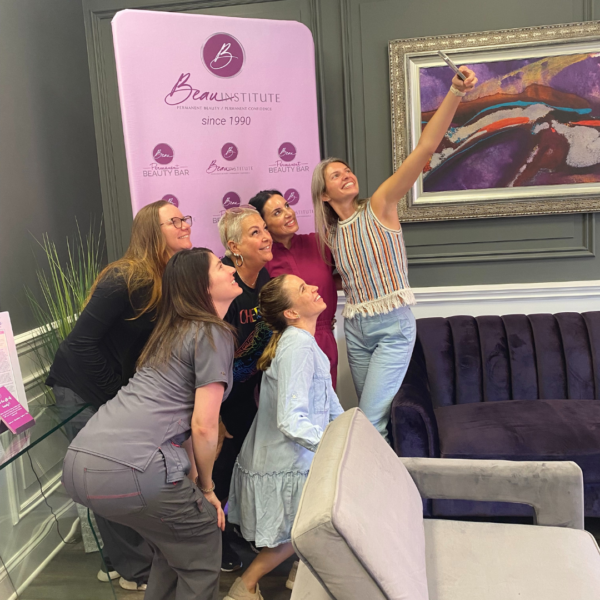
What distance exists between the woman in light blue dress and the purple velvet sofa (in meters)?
0.57

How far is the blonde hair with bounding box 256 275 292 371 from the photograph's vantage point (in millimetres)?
1909

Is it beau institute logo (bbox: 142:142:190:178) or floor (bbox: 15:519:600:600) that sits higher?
beau institute logo (bbox: 142:142:190:178)

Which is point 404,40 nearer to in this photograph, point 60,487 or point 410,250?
point 410,250

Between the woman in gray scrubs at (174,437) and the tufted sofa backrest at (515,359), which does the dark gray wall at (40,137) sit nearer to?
the woman in gray scrubs at (174,437)

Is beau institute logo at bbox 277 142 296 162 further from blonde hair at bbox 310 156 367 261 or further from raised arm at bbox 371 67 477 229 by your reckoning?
raised arm at bbox 371 67 477 229

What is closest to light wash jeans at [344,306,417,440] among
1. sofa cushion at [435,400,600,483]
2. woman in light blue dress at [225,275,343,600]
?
sofa cushion at [435,400,600,483]

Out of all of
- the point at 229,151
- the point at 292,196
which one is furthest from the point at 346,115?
the point at 229,151

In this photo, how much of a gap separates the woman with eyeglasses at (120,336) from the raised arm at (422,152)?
0.77 meters

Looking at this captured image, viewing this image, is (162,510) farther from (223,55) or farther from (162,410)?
(223,55)

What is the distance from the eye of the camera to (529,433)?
7.59ft

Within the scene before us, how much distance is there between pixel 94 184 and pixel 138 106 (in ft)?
2.69

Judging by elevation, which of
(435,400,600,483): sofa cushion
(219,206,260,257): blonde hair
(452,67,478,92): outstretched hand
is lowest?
(435,400,600,483): sofa cushion

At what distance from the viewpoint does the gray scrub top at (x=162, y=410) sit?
4.99ft

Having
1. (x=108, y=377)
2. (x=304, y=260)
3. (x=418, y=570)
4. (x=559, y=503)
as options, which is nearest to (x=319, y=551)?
(x=418, y=570)
